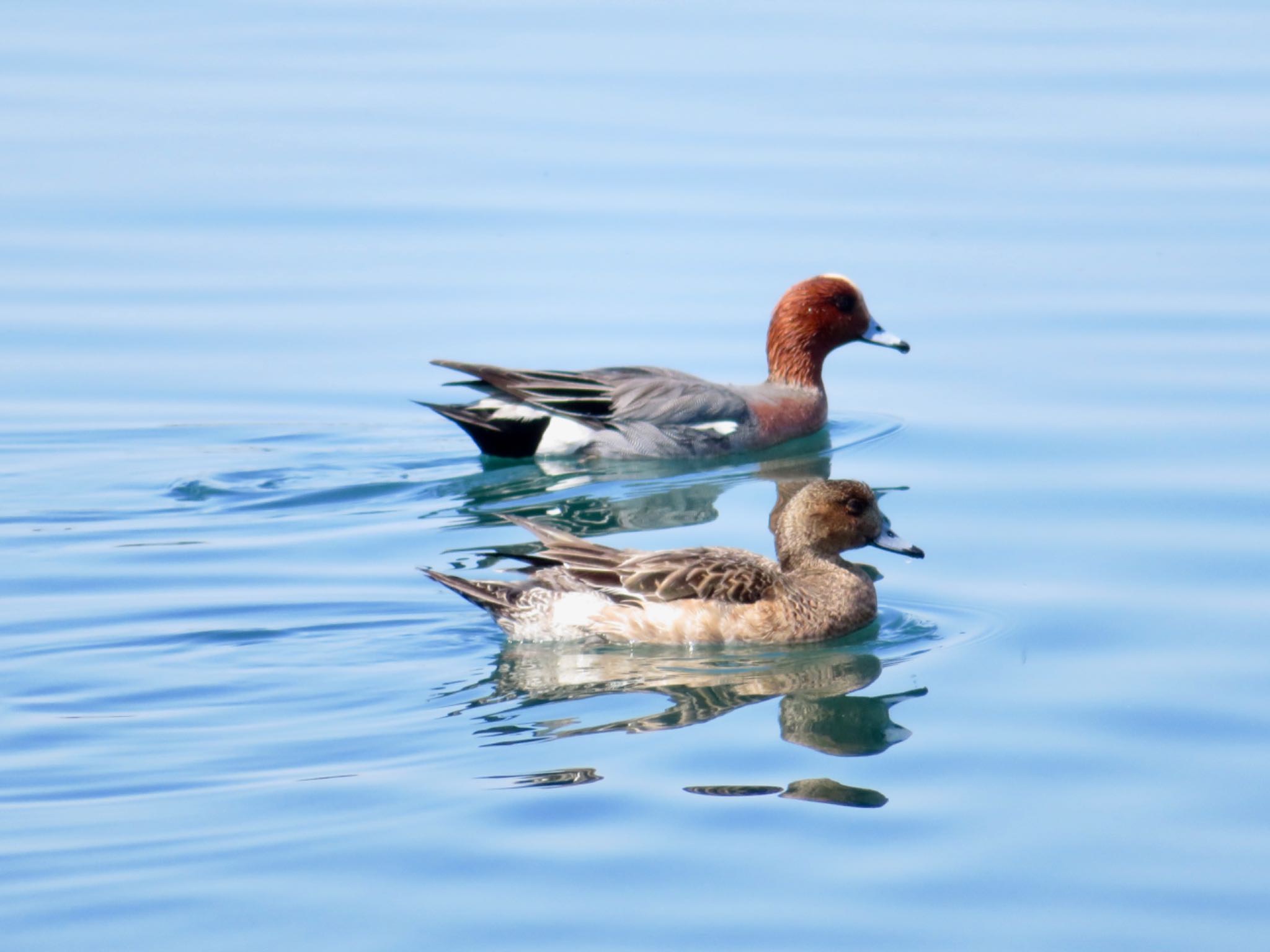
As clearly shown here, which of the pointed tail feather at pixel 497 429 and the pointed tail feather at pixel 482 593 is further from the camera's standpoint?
the pointed tail feather at pixel 497 429

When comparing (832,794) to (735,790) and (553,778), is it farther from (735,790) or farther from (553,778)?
(553,778)

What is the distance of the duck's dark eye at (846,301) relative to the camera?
12391mm

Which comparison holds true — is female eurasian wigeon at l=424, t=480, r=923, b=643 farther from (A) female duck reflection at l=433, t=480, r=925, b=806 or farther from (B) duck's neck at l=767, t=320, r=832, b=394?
(B) duck's neck at l=767, t=320, r=832, b=394

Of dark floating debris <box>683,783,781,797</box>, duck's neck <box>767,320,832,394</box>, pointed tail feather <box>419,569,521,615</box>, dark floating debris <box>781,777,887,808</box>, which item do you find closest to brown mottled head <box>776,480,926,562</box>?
pointed tail feather <box>419,569,521,615</box>

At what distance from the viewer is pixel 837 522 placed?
8.59 m

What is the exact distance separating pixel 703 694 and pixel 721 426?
171 inches

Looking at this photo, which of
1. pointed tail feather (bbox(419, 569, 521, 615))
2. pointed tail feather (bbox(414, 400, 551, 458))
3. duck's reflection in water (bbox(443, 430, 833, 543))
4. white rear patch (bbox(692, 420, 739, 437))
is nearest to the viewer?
pointed tail feather (bbox(419, 569, 521, 615))

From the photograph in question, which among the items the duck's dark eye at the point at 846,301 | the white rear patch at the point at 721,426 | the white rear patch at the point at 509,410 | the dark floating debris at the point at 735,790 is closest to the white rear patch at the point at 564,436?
the white rear patch at the point at 509,410

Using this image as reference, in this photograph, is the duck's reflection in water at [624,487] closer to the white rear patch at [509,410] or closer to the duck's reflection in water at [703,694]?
the white rear patch at [509,410]

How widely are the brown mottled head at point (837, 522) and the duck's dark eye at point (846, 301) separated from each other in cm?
388

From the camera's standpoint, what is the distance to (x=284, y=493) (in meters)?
10.4

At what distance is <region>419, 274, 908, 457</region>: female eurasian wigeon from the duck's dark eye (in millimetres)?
723

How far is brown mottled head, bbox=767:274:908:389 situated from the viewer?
1243 cm

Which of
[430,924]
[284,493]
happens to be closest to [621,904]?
[430,924]
